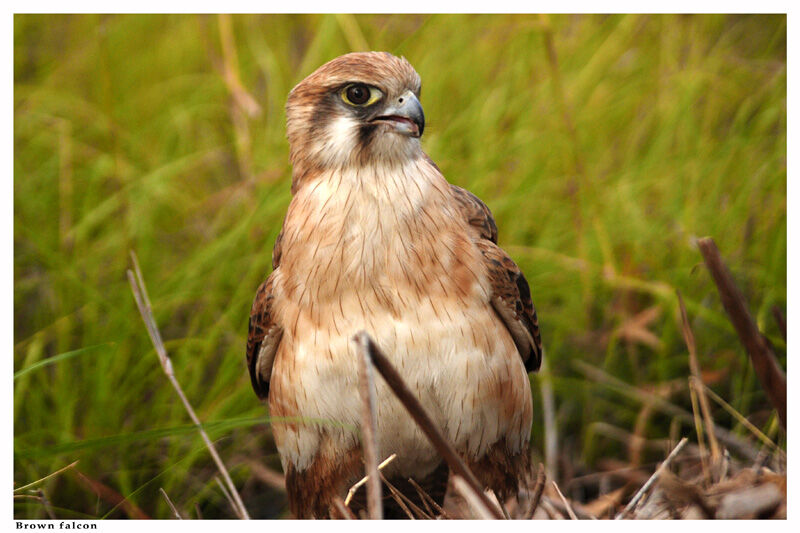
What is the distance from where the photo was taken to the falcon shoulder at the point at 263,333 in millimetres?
2875

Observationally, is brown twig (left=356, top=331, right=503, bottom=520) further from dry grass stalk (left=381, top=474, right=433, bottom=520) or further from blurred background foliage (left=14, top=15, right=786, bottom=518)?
blurred background foliage (left=14, top=15, right=786, bottom=518)

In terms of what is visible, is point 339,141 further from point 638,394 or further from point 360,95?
point 638,394

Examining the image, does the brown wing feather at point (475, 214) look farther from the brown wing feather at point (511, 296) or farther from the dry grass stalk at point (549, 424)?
the dry grass stalk at point (549, 424)

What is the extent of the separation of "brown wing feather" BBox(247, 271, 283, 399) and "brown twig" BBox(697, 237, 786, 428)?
4.85 ft

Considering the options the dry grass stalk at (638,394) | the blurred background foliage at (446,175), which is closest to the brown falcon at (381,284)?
the blurred background foliage at (446,175)

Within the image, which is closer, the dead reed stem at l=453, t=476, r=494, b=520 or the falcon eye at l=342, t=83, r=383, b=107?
the dead reed stem at l=453, t=476, r=494, b=520

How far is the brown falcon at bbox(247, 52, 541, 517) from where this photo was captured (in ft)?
8.60

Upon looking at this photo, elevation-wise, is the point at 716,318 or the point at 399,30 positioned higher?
the point at 399,30

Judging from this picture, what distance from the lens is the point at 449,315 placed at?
2652 mm

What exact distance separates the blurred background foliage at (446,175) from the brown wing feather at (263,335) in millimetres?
665

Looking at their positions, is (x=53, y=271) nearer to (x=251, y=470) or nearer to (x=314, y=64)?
(x=251, y=470)

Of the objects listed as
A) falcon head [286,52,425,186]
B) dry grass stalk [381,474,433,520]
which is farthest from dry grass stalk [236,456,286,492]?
falcon head [286,52,425,186]

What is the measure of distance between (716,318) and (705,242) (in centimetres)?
194

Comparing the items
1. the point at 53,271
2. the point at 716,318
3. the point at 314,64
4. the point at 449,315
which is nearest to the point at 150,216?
the point at 53,271
